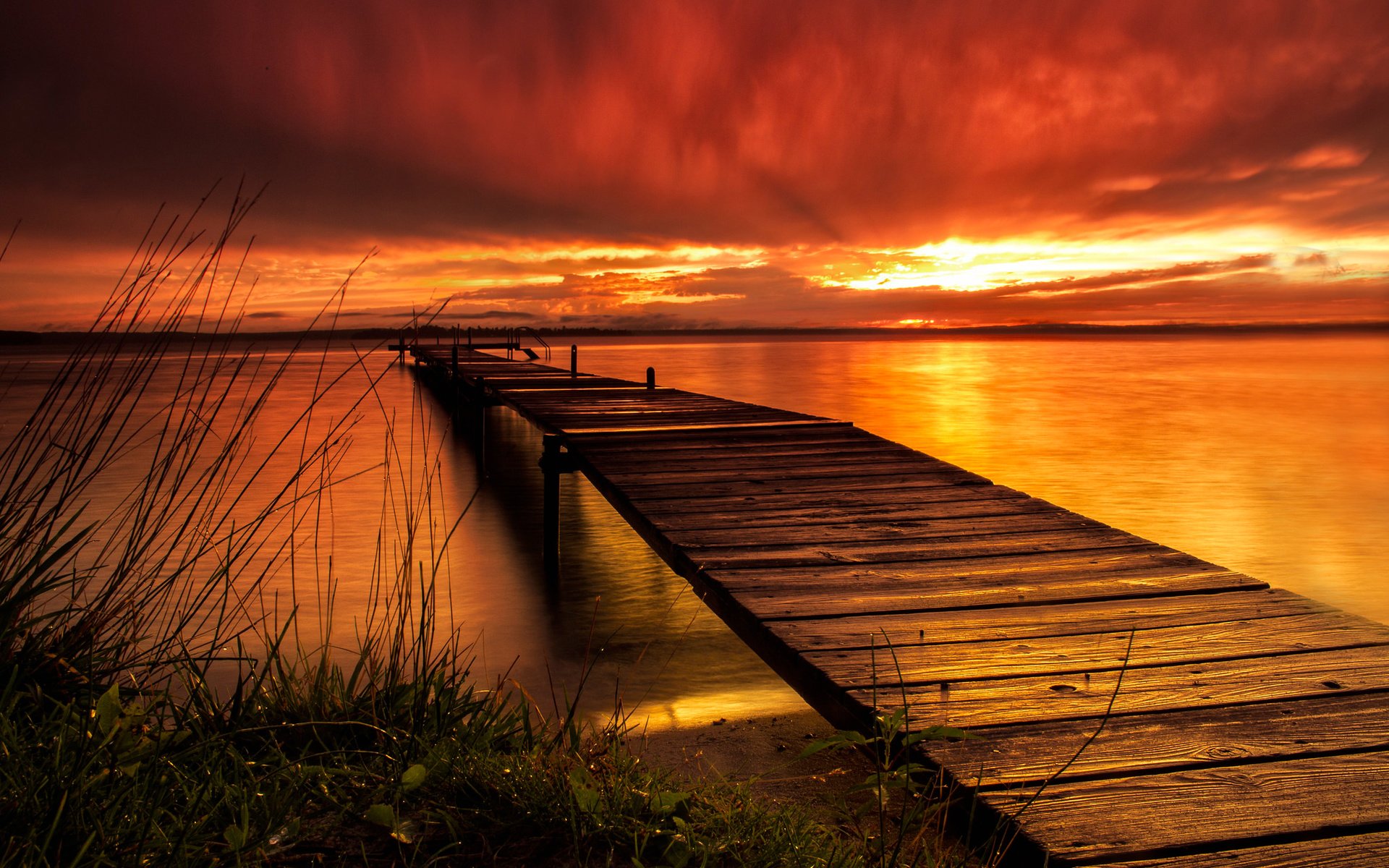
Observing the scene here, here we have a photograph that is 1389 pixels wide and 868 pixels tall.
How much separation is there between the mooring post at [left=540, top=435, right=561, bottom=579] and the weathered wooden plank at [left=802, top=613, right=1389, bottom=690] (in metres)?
4.47

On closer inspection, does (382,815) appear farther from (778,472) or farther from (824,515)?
(778,472)

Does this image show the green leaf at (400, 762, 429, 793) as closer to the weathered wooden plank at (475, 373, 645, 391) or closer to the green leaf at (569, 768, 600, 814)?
the green leaf at (569, 768, 600, 814)

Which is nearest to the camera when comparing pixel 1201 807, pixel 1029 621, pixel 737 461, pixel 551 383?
pixel 1201 807

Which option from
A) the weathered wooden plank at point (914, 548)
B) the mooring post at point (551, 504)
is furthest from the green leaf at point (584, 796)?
the mooring post at point (551, 504)

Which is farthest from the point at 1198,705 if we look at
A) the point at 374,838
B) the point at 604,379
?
the point at 604,379

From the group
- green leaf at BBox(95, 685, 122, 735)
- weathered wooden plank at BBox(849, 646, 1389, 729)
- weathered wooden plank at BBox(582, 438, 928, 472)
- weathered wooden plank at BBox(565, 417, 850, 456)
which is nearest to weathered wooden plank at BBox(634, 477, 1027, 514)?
weathered wooden plank at BBox(582, 438, 928, 472)

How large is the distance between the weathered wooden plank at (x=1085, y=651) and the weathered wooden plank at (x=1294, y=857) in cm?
65

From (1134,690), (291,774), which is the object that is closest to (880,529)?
(1134,690)

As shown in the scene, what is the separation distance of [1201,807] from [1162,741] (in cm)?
24

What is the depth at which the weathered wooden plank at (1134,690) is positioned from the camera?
2043mm

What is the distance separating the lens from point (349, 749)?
2.33 meters

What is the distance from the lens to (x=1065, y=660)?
236 cm

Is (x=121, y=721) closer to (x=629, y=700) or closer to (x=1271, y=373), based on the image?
(x=629, y=700)

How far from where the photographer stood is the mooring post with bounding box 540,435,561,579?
263 inches
